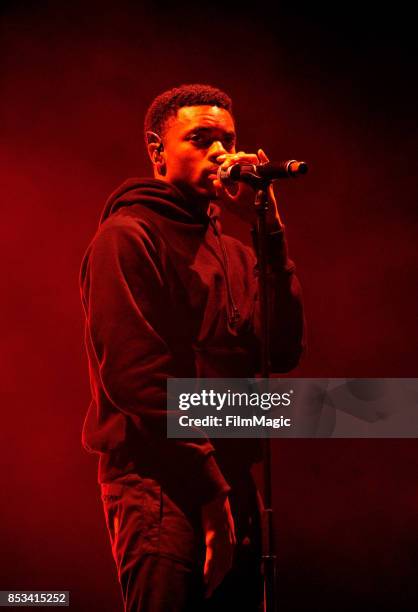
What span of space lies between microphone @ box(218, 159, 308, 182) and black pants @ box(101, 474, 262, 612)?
2.14 ft

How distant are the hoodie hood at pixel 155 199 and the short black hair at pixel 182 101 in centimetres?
17

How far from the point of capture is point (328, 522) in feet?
8.14

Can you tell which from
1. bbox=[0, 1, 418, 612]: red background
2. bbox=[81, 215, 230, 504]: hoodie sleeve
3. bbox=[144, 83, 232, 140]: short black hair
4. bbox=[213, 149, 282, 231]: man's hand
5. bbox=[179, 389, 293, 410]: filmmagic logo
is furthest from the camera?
bbox=[0, 1, 418, 612]: red background

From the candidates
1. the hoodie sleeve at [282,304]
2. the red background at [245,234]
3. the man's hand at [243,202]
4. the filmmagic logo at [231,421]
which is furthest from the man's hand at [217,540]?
the red background at [245,234]

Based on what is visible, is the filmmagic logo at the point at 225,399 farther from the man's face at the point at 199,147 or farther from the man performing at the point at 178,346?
the man's face at the point at 199,147

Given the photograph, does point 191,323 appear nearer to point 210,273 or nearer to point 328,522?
point 210,273

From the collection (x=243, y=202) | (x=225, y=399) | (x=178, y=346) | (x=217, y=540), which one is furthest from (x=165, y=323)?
(x=217, y=540)

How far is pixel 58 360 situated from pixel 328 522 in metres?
1.00

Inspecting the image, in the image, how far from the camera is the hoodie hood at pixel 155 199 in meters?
1.75

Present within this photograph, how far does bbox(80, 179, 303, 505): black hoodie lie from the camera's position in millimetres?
1509

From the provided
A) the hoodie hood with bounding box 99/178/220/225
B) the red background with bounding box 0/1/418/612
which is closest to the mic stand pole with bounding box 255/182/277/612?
the hoodie hood with bounding box 99/178/220/225

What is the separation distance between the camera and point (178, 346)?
5.52ft

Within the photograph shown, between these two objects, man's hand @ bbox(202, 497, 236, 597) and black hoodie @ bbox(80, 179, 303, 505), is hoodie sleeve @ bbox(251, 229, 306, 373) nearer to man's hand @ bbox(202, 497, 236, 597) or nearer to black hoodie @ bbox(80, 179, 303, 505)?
black hoodie @ bbox(80, 179, 303, 505)

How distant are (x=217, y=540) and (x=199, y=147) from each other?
873mm
